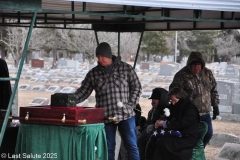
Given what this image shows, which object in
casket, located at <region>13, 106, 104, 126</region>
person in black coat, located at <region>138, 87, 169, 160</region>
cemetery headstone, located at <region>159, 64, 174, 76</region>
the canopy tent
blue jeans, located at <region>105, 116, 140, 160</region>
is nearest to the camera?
casket, located at <region>13, 106, 104, 126</region>

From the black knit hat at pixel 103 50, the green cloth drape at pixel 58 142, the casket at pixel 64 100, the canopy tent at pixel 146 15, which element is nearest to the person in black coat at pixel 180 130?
the canopy tent at pixel 146 15

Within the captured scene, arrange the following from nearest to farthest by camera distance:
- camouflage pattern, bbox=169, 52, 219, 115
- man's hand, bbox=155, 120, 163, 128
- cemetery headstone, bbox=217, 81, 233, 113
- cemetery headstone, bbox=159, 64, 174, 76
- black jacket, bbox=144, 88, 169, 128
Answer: man's hand, bbox=155, 120, 163, 128 < black jacket, bbox=144, 88, 169, 128 < camouflage pattern, bbox=169, 52, 219, 115 < cemetery headstone, bbox=217, 81, 233, 113 < cemetery headstone, bbox=159, 64, 174, 76

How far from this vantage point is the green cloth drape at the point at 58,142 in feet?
19.0

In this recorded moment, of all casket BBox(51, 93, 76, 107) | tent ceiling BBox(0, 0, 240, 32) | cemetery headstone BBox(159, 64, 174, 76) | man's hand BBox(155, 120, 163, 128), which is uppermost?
tent ceiling BBox(0, 0, 240, 32)

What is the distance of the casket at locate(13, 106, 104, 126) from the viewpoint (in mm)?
5703

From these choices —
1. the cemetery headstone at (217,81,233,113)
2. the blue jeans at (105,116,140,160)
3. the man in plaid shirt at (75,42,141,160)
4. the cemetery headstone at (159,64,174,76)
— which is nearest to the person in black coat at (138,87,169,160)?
the blue jeans at (105,116,140,160)

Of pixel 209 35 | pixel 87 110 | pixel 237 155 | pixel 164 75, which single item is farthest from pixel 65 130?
pixel 209 35

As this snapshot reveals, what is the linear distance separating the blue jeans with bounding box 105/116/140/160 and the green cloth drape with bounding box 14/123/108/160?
0.94 metres

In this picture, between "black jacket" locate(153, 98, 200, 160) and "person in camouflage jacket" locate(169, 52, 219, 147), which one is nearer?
"black jacket" locate(153, 98, 200, 160)

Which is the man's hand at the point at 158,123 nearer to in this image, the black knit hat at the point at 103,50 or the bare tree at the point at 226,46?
the black knit hat at the point at 103,50

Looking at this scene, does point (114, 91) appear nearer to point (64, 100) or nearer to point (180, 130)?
point (64, 100)

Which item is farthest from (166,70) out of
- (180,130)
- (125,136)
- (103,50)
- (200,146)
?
(103,50)

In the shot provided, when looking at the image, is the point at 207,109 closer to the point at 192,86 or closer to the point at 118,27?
the point at 192,86

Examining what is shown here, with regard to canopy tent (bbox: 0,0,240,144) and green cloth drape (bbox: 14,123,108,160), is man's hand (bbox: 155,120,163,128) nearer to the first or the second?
canopy tent (bbox: 0,0,240,144)
